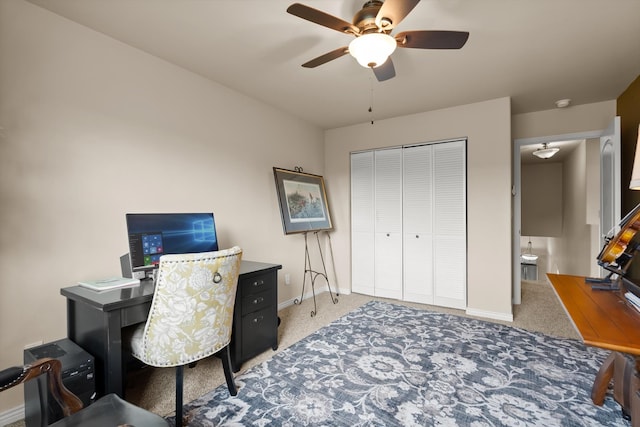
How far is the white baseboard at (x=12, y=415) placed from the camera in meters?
1.75

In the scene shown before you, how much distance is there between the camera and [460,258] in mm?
3656

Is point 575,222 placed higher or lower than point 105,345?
higher

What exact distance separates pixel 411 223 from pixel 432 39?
257 cm

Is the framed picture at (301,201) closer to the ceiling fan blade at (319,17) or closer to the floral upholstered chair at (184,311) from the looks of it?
the floral upholstered chair at (184,311)

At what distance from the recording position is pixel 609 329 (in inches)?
51.8

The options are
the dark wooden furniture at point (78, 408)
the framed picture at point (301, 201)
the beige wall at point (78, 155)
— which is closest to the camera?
the dark wooden furniture at point (78, 408)

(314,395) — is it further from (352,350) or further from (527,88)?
(527,88)

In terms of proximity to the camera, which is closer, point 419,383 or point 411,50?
point 419,383

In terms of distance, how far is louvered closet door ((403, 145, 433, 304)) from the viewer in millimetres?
3865

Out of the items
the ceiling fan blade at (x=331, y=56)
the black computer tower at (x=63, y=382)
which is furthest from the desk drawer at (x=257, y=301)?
the ceiling fan blade at (x=331, y=56)

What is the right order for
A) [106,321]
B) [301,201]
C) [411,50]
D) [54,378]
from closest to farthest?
[54,378] → [106,321] → [411,50] → [301,201]

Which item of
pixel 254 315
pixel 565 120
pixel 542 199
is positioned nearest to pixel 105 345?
pixel 254 315

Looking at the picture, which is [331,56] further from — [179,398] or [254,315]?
[179,398]

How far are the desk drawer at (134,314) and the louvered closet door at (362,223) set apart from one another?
310cm
